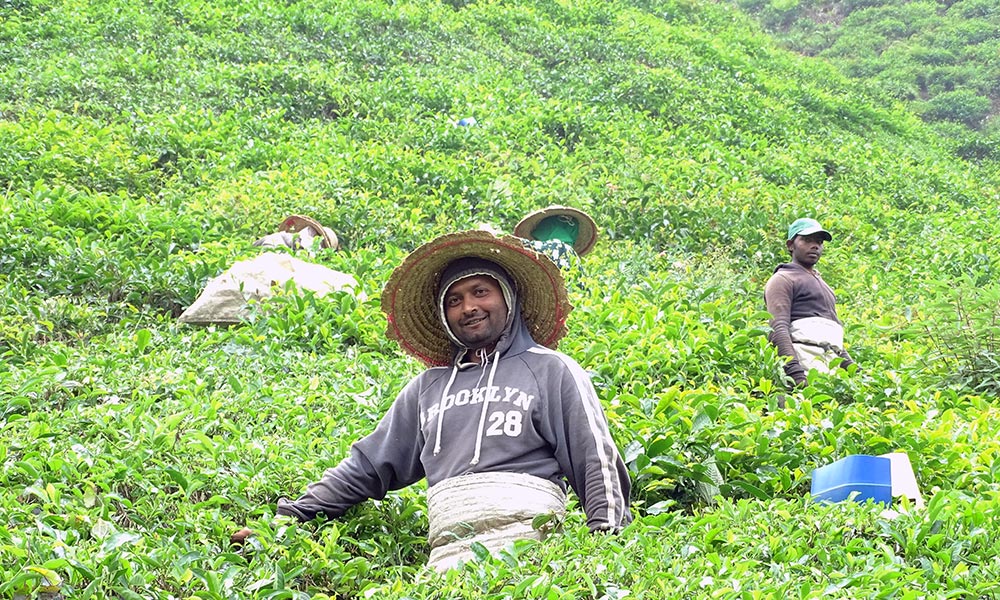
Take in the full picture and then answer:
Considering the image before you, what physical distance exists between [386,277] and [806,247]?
109 inches

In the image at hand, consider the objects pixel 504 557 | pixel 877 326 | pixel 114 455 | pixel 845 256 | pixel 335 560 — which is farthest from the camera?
pixel 845 256

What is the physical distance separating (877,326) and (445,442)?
4.51 meters

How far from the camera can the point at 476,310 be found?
3.66 metres

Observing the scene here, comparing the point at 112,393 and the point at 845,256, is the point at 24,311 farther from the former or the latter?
the point at 845,256

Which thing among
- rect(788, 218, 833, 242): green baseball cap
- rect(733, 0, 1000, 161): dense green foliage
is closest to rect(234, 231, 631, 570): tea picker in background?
rect(788, 218, 833, 242): green baseball cap

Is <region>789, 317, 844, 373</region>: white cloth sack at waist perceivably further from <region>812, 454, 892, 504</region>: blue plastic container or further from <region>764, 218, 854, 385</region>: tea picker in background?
<region>812, 454, 892, 504</region>: blue plastic container

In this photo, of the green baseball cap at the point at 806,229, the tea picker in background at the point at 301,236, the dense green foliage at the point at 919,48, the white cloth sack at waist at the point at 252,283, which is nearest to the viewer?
the green baseball cap at the point at 806,229

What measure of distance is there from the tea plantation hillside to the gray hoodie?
0.15 meters

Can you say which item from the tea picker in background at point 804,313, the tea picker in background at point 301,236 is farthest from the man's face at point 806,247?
the tea picker in background at point 301,236

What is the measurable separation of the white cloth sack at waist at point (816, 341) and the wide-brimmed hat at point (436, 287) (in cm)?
254

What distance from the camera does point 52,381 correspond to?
4992 millimetres

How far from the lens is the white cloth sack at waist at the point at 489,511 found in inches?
129

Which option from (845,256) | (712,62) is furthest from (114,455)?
(712,62)

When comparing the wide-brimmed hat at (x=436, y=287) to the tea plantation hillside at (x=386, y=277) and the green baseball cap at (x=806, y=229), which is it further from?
the green baseball cap at (x=806, y=229)
